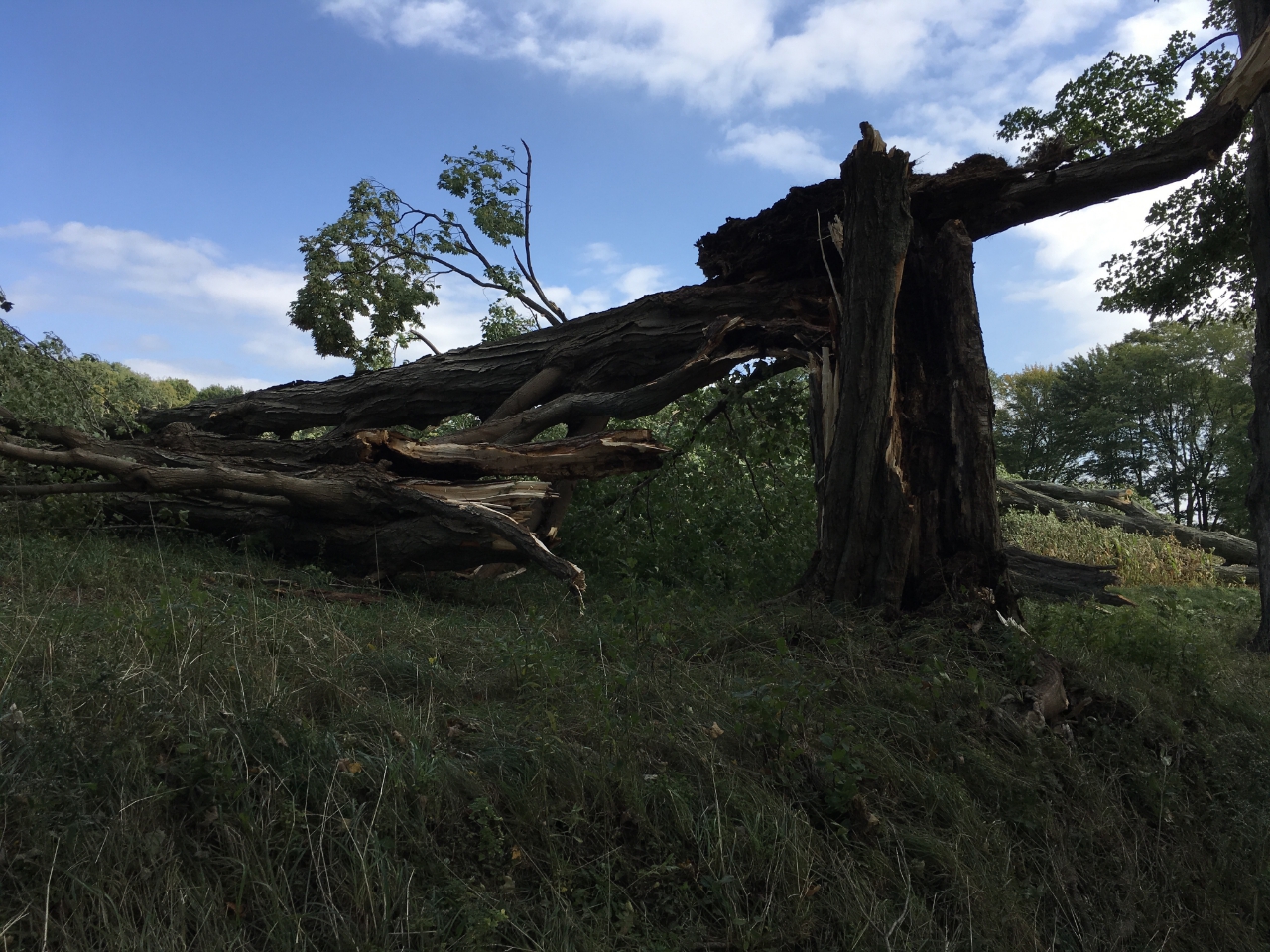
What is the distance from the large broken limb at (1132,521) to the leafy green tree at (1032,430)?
20.8 metres

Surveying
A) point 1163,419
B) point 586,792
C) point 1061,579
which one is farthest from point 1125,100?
point 1163,419

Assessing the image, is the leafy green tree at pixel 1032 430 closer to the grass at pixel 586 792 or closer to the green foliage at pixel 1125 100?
the green foliage at pixel 1125 100

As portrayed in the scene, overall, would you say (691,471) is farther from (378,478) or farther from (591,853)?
(591,853)

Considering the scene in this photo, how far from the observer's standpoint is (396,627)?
5160 mm

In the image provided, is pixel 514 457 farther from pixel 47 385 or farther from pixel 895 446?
pixel 47 385

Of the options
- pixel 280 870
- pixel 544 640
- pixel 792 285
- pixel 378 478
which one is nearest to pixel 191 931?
pixel 280 870

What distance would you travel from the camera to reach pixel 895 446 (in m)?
6.03

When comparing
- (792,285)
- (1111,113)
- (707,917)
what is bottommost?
(707,917)

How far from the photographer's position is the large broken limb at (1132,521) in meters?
19.6

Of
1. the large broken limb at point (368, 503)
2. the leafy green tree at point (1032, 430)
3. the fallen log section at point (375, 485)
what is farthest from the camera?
the leafy green tree at point (1032, 430)

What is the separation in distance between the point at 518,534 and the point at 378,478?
144 cm

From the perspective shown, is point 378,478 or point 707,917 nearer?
point 707,917

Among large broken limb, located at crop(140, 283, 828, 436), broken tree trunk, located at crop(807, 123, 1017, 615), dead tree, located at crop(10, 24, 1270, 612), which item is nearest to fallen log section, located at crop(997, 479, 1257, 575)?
large broken limb, located at crop(140, 283, 828, 436)

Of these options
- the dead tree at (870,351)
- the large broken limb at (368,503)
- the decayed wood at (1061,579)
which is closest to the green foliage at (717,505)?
the dead tree at (870,351)
